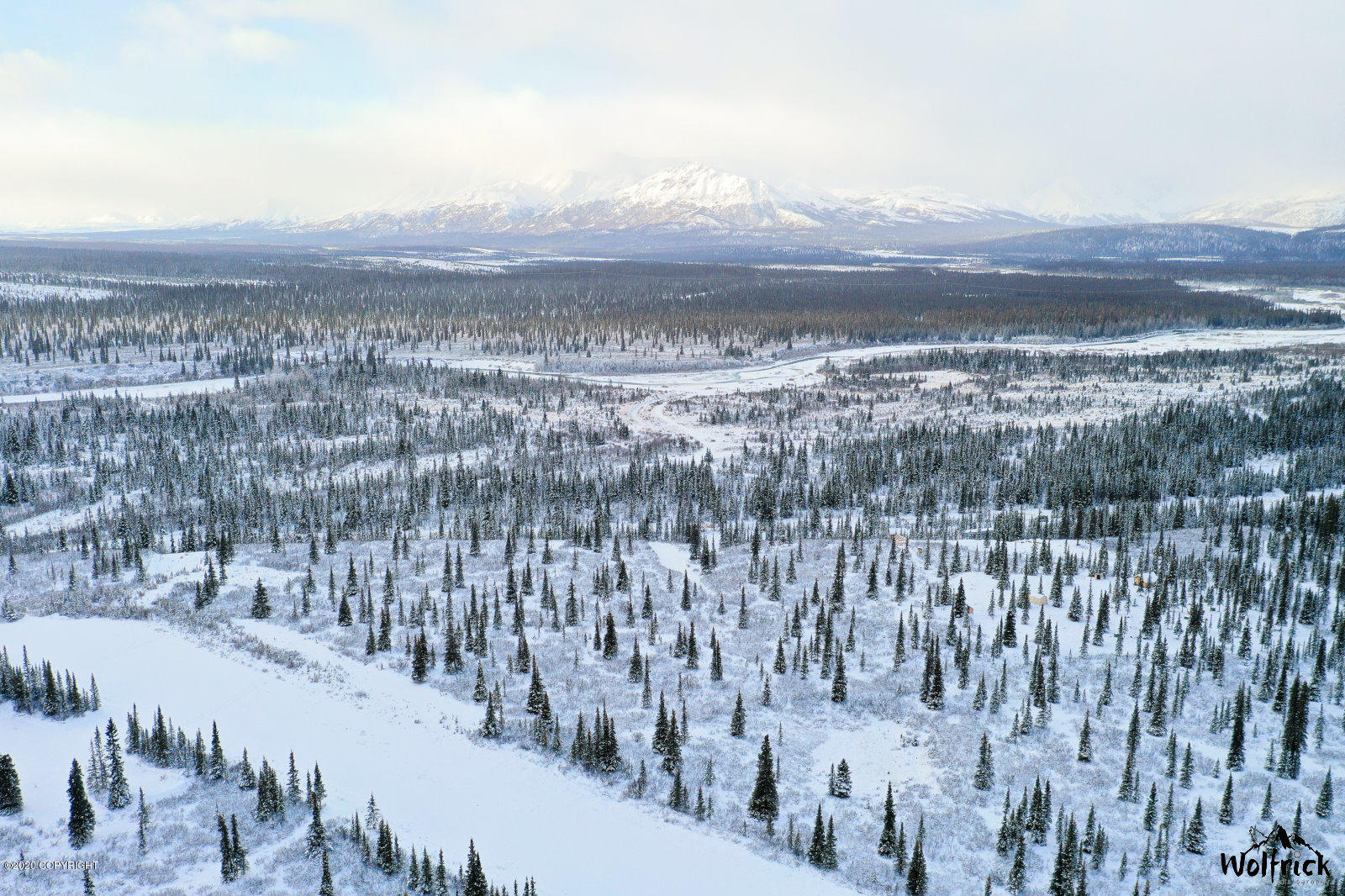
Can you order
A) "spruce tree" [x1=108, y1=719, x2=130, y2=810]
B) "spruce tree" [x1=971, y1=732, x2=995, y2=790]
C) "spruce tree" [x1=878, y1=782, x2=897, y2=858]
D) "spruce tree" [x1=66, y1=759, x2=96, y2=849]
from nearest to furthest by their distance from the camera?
"spruce tree" [x1=66, y1=759, x2=96, y2=849] < "spruce tree" [x1=878, y1=782, x2=897, y2=858] < "spruce tree" [x1=108, y1=719, x2=130, y2=810] < "spruce tree" [x1=971, y1=732, x2=995, y2=790]

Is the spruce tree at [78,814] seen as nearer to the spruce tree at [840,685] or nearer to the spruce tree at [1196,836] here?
the spruce tree at [840,685]

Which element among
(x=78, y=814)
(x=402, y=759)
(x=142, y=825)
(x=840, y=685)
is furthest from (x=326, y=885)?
(x=840, y=685)

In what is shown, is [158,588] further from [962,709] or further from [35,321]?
[35,321]

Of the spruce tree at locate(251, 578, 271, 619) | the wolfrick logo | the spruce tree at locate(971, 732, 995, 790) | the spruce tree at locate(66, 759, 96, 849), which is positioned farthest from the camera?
the spruce tree at locate(251, 578, 271, 619)

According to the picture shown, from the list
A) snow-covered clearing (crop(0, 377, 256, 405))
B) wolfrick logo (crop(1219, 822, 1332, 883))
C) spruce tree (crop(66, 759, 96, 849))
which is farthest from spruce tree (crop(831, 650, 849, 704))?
snow-covered clearing (crop(0, 377, 256, 405))

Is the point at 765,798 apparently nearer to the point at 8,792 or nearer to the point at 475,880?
the point at 475,880

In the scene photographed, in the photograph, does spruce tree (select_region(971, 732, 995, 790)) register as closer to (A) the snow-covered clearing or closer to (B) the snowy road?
(B) the snowy road
